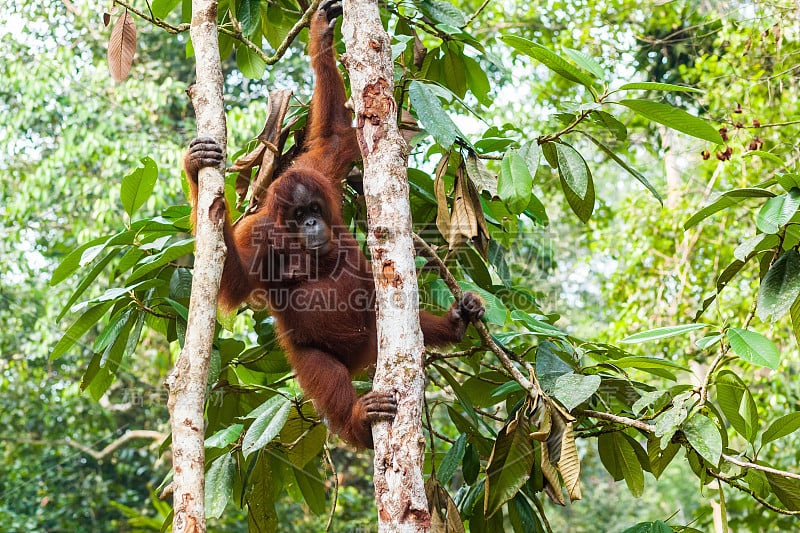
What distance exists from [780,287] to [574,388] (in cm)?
77

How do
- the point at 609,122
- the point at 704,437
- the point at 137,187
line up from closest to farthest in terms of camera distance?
1. the point at 704,437
2. the point at 609,122
3. the point at 137,187

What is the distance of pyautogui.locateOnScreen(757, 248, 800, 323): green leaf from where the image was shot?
8.09 feet

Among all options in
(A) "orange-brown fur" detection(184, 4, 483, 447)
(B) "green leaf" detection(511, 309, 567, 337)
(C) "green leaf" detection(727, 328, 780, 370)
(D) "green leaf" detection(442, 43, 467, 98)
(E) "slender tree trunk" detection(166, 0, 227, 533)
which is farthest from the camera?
(D) "green leaf" detection(442, 43, 467, 98)

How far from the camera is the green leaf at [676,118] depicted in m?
2.54

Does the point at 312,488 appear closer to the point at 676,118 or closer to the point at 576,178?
the point at 576,178

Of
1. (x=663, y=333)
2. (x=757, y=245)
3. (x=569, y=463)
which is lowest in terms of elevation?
(x=569, y=463)

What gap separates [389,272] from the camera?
2250 mm

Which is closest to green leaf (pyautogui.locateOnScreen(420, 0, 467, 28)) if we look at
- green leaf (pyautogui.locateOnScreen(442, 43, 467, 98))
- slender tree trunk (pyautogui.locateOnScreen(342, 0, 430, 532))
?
green leaf (pyautogui.locateOnScreen(442, 43, 467, 98))

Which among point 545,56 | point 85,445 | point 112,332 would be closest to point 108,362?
point 112,332

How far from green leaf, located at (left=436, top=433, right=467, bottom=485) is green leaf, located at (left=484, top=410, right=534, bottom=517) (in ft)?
0.99

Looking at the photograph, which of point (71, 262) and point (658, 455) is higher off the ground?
point (71, 262)

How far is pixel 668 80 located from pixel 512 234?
592 centimetres

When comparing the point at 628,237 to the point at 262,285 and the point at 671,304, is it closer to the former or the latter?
the point at 671,304

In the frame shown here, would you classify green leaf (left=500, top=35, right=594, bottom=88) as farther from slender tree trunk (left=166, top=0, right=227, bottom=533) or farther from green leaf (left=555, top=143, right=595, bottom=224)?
slender tree trunk (left=166, top=0, right=227, bottom=533)
